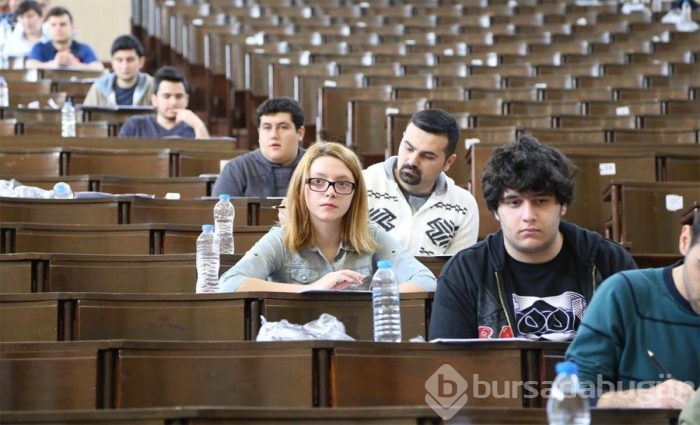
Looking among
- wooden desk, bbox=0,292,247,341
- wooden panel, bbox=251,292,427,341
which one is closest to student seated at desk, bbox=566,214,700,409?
wooden panel, bbox=251,292,427,341

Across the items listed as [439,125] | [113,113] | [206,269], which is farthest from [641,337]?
[113,113]

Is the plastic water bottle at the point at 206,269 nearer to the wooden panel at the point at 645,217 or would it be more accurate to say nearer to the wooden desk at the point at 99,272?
the wooden desk at the point at 99,272

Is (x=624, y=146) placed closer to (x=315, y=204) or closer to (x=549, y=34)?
(x=315, y=204)

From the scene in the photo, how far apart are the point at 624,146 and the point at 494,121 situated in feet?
3.49

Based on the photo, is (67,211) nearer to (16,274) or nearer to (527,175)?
(16,274)

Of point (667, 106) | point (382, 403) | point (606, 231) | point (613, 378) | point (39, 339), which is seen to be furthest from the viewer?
point (667, 106)

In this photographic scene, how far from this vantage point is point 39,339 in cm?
414

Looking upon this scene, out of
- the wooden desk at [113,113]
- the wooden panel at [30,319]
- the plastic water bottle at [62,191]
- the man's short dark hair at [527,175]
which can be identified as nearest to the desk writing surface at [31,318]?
the wooden panel at [30,319]

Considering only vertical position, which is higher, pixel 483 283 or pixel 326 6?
pixel 326 6

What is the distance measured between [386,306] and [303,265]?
43 centimetres

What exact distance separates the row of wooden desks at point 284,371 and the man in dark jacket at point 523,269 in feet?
0.44

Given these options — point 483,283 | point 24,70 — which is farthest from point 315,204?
point 24,70

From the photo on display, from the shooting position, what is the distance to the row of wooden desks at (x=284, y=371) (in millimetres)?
3537

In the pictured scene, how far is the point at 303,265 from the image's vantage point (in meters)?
4.30
